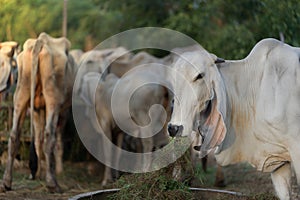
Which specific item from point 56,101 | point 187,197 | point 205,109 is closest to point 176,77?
point 205,109

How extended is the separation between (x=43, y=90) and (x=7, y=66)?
92 centimetres

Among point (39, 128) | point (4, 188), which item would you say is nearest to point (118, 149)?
point (39, 128)

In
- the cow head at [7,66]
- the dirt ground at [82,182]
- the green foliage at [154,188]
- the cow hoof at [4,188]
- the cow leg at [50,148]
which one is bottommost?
the dirt ground at [82,182]

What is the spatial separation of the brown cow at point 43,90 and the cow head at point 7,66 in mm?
553

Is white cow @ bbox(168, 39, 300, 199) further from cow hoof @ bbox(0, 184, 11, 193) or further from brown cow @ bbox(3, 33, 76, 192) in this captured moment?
cow hoof @ bbox(0, 184, 11, 193)

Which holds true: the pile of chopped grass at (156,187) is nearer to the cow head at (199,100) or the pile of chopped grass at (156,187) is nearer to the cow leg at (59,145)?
the cow head at (199,100)

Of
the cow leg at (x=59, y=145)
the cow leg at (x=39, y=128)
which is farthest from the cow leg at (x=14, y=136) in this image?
the cow leg at (x=59, y=145)

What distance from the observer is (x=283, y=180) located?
4.14m

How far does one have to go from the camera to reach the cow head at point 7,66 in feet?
24.6

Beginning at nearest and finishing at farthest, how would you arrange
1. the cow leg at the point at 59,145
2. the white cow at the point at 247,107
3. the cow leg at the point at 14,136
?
the white cow at the point at 247,107 → the cow leg at the point at 14,136 → the cow leg at the point at 59,145

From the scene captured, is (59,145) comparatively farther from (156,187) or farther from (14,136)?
(156,187)

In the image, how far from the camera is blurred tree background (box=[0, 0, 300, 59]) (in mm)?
7258

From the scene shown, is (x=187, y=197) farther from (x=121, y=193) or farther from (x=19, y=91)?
(x=19, y=91)

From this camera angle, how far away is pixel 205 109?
3.75 meters
